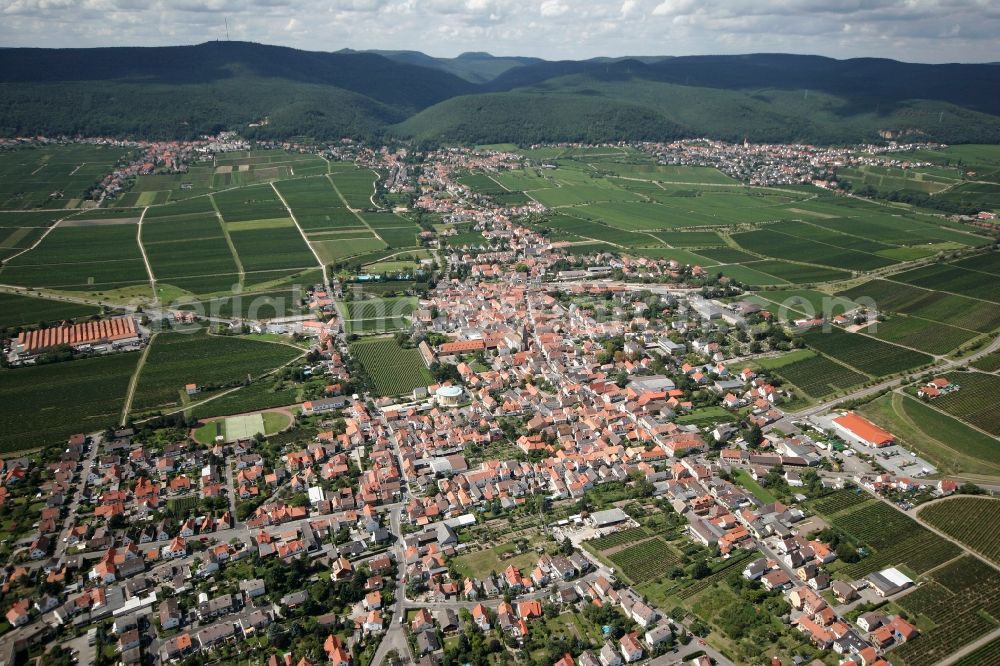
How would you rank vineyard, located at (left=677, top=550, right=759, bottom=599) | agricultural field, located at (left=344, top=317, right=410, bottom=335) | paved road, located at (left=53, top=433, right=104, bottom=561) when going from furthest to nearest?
1. agricultural field, located at (left=344, top=317, right=410, bottom=335)
2. paved road, located at (left=53, top=433, right=104, bottom=561)
3. vineyard, located at (left=677, top=550, right=759, bottom=599)

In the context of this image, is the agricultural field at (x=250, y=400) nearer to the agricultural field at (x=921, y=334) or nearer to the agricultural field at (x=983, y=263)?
the agricultural field at (x=921, y=334)

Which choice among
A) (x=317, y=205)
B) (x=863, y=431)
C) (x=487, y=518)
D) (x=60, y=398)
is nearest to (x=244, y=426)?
(x=60, y=398)

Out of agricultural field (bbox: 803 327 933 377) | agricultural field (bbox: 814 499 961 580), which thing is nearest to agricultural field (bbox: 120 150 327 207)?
agricultural field (bbox: 803 327 933 377)

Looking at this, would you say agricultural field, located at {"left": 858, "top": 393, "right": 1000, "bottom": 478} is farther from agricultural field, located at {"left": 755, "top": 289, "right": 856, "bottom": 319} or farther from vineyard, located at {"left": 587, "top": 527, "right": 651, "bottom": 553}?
vineyard, located at {"left": 587, "top": 527, "right": 651, "bottom": 553}

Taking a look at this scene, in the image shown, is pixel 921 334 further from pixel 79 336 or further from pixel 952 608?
pixel 79 336

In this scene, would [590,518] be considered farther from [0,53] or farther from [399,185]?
[0,53]

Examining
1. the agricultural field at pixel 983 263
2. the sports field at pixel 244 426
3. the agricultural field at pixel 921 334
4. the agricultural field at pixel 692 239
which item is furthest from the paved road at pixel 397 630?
the agricultural field at pixel 983 263
